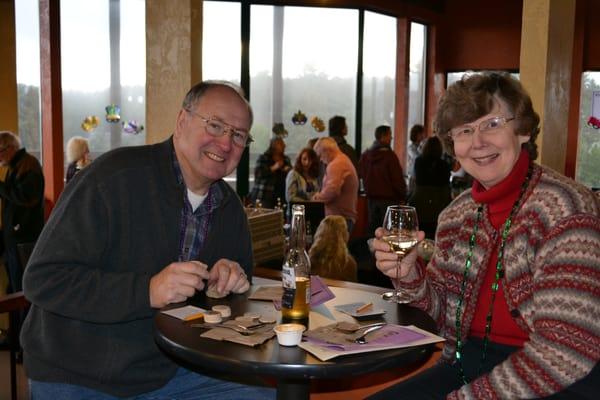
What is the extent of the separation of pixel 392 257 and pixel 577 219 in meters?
0.54

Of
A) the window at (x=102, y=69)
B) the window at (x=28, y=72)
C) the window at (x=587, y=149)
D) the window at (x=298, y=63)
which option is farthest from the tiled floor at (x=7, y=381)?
the window at (x=587, y=149)

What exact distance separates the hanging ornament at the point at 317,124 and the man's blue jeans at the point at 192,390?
26.3 feet

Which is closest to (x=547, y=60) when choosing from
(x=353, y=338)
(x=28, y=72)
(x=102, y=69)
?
(x=353, y=338)

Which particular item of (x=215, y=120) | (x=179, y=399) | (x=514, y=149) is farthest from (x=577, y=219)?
(x=179, y=399)

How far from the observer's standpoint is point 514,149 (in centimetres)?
186

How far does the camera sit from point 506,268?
1807 mm

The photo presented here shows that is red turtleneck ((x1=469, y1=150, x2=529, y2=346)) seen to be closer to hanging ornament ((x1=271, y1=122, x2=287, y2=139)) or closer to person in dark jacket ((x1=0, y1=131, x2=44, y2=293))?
person in dark jacket ((x1=0, y1=131, x2=44, y2=293))

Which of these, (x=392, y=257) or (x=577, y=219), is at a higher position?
(x=577, y=219)

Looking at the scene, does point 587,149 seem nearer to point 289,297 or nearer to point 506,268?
point 506,268

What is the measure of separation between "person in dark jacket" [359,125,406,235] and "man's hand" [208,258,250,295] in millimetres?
5462

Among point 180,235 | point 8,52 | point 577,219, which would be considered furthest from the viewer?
point 8,52

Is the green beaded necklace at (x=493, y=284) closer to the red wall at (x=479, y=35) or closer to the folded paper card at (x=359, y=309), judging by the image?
the folded paper card at (x=359, y=309)

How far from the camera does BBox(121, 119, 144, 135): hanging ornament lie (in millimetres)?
8719

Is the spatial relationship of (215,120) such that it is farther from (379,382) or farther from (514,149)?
(379,382)
